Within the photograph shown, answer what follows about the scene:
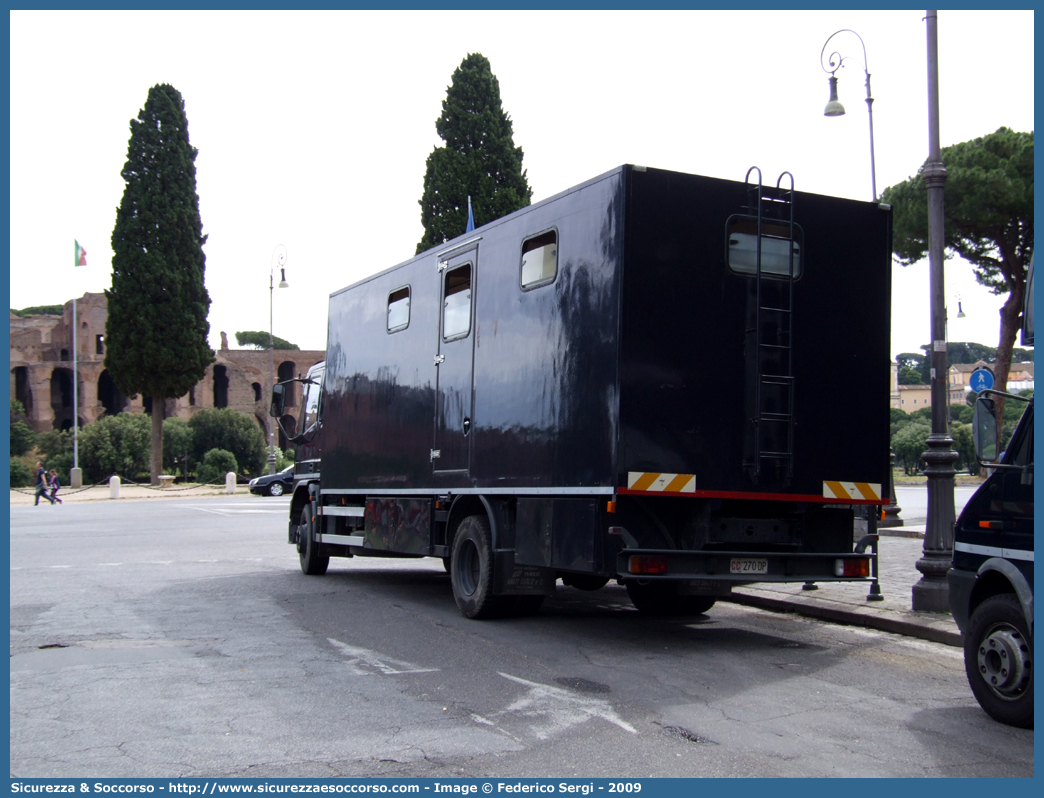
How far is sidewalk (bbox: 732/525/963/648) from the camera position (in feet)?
27.7

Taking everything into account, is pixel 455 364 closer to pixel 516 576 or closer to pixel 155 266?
pixel 516 576

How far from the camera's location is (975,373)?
12.6m

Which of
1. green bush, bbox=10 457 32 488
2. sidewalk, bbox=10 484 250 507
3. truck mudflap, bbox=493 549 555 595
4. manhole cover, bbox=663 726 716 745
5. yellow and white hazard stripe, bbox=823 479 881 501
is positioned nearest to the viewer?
manhole cover, bbox=663 726 716 745

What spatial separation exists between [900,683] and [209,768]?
14.3 feet

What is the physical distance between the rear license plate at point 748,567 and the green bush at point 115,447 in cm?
5180

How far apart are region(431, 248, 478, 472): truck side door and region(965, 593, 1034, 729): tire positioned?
470cm

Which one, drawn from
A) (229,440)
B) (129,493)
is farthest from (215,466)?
(129,493)

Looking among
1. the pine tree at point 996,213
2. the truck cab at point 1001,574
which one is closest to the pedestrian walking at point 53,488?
the pine tree at point 996,213

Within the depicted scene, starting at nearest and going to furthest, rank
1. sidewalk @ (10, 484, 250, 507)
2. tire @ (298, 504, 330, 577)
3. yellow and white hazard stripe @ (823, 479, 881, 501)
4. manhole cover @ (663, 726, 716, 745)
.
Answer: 1. manhole cover @ (663, 726, 716, 745)
2. yellow and white hazard stripe @ (823, 479, 881, 501)
3. tire @ (298, 504, 330, 577)
4. sidewalk @ (10, 484, 250, 507)

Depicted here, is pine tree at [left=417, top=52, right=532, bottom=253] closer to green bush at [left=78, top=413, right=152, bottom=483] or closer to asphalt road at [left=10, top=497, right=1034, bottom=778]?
green bush at [left=78, top=413, right=152, bottom=483]

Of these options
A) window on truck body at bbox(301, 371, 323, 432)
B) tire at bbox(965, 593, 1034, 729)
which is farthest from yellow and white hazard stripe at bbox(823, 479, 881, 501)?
window on truck body at bbox(301, 371, 323, 432)

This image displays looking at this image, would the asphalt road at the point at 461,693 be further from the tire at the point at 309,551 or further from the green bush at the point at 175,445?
the green bush at the point at 175,445
